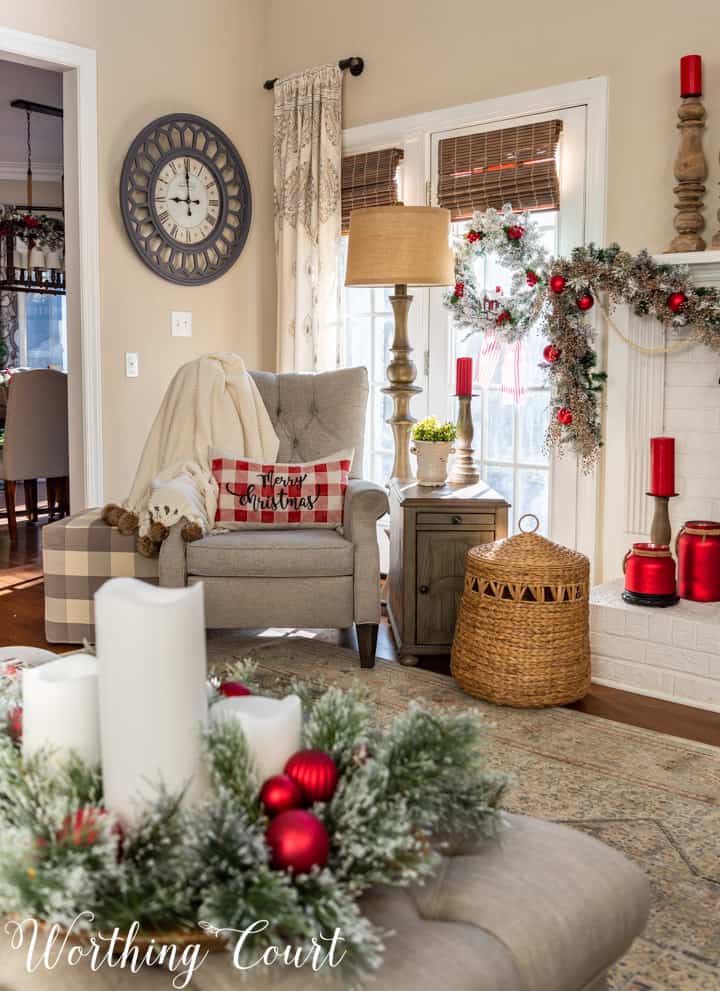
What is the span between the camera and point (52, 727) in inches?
44.8

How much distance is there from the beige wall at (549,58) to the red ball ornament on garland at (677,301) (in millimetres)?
315

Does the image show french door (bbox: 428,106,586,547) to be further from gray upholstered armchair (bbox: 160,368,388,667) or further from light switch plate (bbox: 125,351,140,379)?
light switch plate (bbox: 125,351,140,379)

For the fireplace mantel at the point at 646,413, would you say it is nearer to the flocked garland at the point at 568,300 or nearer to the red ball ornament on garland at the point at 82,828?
the flocked garland at the point at 568,300

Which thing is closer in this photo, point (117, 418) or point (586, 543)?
point (586, 543)

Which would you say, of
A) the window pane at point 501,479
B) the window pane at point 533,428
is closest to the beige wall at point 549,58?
the window pane at point 533,428

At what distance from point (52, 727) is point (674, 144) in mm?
3254

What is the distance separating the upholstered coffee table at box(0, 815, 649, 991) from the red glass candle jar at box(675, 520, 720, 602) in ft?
7.03

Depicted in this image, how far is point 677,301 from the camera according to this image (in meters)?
3.46

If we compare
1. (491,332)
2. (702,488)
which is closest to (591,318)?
(491,332)

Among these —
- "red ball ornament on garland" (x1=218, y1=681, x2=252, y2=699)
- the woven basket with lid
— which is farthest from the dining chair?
"red ball ornament on garland" (x1=218, y1=681, x2=252, y2=699)

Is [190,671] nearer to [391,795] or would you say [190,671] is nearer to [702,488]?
[391,795]

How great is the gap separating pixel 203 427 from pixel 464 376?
984 millimetres

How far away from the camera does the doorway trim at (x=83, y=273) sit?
174 inches

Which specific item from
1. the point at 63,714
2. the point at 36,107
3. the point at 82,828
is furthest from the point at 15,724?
the point at 36,107
